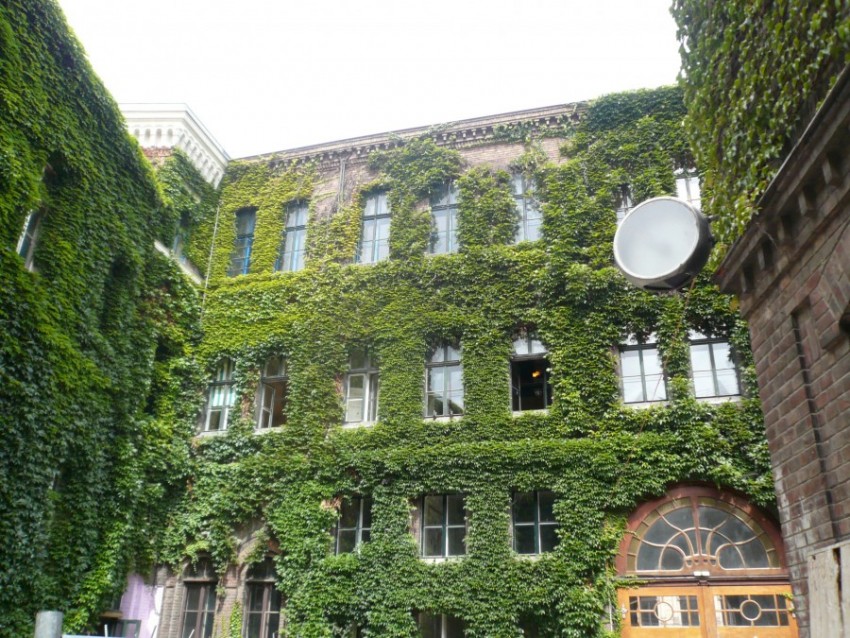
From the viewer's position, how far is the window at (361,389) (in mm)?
16875

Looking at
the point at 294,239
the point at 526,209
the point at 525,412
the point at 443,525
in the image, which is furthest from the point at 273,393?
the point at 526,209

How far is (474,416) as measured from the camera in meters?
15.5

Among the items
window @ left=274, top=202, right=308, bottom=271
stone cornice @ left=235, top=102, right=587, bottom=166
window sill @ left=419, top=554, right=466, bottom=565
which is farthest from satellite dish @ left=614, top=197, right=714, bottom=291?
window @ left=274, top=202, right=308, bottom=271

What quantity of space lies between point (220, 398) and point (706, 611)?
1172 cm

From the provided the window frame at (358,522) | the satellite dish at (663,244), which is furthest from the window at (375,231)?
the satellite dish at (663,244)

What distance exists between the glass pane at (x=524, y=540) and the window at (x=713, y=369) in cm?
430

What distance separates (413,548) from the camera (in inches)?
581

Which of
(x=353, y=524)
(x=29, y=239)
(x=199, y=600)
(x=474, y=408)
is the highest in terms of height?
(x=29, y=239)

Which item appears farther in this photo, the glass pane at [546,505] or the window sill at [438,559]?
the window sill at [438,559]

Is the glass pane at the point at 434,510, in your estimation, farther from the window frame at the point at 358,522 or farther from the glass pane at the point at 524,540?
the glass pane at the point at 524,540

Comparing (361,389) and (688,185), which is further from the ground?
(688,185)

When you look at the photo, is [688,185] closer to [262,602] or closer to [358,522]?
[358,522]

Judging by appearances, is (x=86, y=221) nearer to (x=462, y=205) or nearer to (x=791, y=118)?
(x=462, y=205)

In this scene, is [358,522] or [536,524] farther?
[358,522]
